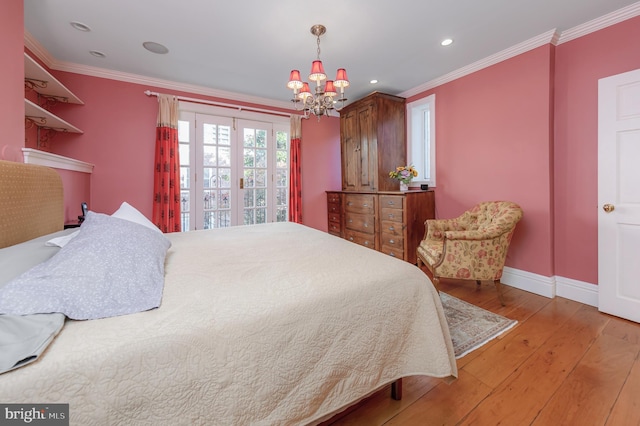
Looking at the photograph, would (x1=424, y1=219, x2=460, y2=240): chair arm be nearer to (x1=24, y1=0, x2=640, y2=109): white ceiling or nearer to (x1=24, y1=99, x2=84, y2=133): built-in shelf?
(x1=24, y1=0, x2=640, y2=109): white ceiling

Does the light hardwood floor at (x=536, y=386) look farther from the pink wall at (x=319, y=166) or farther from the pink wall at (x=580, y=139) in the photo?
the pink wall at (x=319, y=166)

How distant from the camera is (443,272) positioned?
8.15ft

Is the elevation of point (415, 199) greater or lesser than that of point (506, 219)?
greater

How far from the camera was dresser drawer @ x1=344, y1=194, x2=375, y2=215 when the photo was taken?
3.90 metres

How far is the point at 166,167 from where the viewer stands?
3.47 metres

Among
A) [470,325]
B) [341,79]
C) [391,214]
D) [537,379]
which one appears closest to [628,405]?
[537,379]

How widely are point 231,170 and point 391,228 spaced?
2579 mm

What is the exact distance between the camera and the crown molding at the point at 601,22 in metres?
2.16

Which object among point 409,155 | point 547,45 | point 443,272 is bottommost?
point 443,272

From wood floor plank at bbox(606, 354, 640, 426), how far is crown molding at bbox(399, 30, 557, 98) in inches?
115

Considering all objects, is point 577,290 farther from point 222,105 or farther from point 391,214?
point 222,105

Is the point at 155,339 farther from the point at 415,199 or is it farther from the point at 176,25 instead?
the point at 415,199

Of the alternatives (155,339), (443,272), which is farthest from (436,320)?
(443,272)

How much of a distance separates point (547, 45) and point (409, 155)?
75.9 inches
